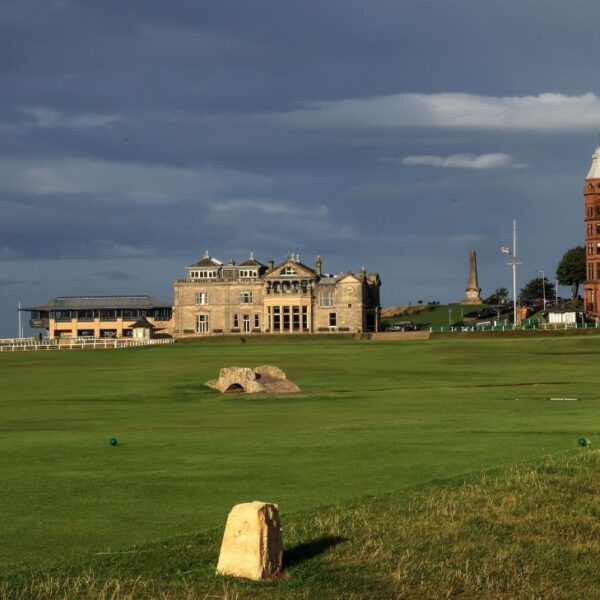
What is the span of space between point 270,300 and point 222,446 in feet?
525

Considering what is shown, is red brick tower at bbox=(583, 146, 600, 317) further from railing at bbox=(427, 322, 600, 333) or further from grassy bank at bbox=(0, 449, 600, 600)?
grassy bank at bbox=(0, 449, 600, 600)

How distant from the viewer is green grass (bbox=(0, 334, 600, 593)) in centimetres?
1806

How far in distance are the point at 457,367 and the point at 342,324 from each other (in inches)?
3841

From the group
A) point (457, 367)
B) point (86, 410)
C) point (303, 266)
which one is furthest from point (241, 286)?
point (86, 410)

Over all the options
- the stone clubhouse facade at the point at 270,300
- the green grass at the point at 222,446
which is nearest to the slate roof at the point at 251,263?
the stone clubhouse facade at the point at 270,300

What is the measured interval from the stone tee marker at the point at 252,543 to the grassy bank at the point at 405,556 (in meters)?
0.19

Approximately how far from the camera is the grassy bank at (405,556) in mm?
14430

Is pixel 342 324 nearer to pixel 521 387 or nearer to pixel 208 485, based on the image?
pixel 521 387

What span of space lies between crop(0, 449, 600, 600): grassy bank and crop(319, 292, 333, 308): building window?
16551 centimetres

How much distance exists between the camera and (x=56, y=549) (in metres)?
16.0

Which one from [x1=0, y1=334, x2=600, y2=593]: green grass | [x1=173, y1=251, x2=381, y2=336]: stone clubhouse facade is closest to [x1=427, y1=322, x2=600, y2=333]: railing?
[x1=173, y1=251, x2=381, y2=336]: stone clubhouse facade

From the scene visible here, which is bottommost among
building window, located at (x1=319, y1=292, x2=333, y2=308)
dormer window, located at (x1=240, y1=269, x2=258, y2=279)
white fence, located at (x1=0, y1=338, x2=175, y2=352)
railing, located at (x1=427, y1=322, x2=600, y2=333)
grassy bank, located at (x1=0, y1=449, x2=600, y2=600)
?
grassy bank, located at (x1=0, y1=449, x2=600, y2=600)

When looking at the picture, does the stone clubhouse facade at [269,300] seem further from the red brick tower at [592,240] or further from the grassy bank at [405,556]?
the grassy bank at [405,556]

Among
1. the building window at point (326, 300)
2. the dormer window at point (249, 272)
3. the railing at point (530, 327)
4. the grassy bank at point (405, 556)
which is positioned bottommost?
the grassy bank at point (405, 556)
